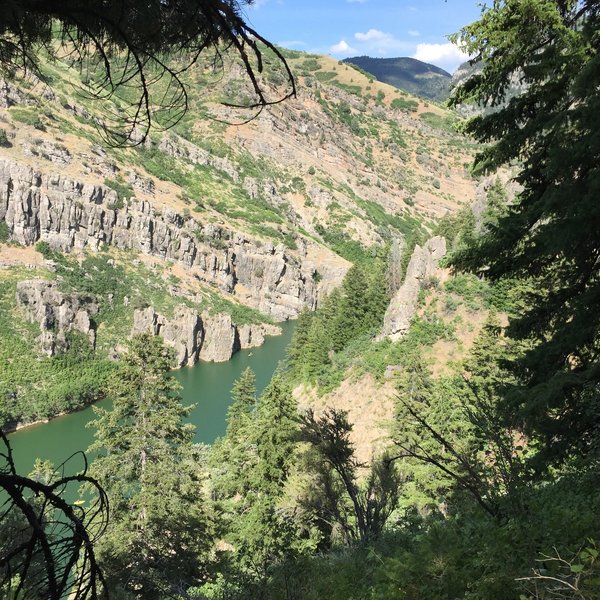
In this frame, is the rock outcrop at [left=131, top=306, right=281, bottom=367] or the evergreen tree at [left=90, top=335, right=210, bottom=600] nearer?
the evergreen tree at [left=90, top=335, right=210, bottom=600]

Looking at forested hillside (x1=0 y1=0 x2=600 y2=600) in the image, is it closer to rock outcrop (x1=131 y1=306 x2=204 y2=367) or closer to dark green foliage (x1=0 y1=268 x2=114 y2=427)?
dark green foliage (x1=0 y1=268 x2=114 y2=427)

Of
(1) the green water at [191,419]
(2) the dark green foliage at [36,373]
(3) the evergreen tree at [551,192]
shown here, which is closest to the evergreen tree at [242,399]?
(1) the green water at [191,419]

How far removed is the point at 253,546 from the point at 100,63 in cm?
1438

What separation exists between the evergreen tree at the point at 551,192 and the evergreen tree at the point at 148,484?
33.3 feet

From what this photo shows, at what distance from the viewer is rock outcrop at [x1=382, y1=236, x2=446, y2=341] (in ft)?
94.1

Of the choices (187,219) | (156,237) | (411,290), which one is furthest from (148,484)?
(187,219)

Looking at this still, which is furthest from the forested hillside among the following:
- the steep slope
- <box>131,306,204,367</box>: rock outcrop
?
<box>131,306,204,367</box>: rock outcrop

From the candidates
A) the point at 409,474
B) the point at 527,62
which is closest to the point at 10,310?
the point at 409,474

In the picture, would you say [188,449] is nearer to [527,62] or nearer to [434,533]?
[434,533]

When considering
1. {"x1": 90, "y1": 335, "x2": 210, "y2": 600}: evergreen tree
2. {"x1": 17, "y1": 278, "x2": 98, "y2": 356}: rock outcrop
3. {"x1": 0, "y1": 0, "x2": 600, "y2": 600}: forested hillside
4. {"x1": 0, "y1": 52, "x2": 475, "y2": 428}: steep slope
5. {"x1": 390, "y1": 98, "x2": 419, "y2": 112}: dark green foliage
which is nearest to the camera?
{"x1": 0, "y1": 0, "x2": 600, "y2": 600}: forested hillside

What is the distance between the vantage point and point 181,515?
13.0m

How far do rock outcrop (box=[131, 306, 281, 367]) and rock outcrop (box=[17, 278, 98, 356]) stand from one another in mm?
7381

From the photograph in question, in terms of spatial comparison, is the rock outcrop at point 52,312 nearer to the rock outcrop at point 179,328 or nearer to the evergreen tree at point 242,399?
the rock outcrop at point 179,328

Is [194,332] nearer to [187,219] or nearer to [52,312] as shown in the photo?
[52,312]
